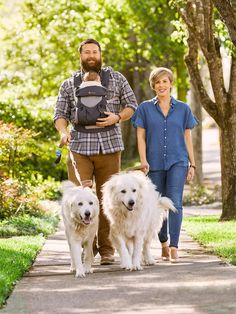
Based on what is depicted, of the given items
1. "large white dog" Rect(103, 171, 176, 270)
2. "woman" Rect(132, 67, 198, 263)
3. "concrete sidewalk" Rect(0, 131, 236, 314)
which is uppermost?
"woman" Rect(132, 67, 198, 263)

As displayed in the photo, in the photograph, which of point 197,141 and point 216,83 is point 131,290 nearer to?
point 216,83

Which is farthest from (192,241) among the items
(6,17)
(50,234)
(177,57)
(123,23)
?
(6,17)

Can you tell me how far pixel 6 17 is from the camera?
39219mm

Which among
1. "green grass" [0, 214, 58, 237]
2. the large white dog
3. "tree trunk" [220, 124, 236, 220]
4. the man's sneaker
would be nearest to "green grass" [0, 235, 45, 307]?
"green grass" [0, 214, 58, 237]

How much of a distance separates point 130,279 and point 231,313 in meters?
2.15

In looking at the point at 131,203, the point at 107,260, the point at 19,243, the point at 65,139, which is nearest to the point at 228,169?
the point at 19,243

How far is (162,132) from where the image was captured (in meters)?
11.0

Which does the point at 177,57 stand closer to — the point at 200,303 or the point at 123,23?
the point at 123,23

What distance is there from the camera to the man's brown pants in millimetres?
10750

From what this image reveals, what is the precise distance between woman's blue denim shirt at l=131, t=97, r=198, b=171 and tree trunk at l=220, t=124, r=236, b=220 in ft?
21.0

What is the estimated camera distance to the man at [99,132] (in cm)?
1066

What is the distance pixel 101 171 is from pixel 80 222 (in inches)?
42.1

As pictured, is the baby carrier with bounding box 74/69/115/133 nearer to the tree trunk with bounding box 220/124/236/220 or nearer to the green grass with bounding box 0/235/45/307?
the green grass with bounding box 0/235/45/307

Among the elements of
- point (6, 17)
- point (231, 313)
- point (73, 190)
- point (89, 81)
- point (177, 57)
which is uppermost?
point (6, 17)
